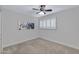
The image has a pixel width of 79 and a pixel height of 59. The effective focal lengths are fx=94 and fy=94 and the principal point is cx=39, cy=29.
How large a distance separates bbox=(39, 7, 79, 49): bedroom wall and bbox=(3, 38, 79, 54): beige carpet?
0.43 ft

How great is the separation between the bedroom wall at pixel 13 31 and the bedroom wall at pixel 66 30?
0.92 ft

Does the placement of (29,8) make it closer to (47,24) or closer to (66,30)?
(47,24)

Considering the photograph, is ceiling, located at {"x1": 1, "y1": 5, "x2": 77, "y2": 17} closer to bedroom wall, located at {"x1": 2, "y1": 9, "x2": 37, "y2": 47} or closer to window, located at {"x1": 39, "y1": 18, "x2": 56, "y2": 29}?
bedroom wall, located at {"x1": 2, "y1": 9, "x2": 37, "y2": 47}

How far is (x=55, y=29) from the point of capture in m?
2.25

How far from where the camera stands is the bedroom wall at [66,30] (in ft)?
7.25

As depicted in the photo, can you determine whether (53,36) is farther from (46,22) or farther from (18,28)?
(18,28)

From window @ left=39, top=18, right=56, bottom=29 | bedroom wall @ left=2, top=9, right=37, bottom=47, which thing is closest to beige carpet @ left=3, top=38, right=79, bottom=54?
bedroom wall @ left=2, top=9, right=37, bottom=47

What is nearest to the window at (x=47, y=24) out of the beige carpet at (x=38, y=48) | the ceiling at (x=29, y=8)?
the ceiling at (x=29, y=8)

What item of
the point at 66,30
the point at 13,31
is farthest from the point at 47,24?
the point at 13,31

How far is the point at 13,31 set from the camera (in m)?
2.20

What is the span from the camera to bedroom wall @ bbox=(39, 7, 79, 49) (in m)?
2.21

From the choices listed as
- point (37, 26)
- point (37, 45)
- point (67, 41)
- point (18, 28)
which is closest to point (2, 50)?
point (18, 28)

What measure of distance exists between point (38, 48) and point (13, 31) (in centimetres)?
73
